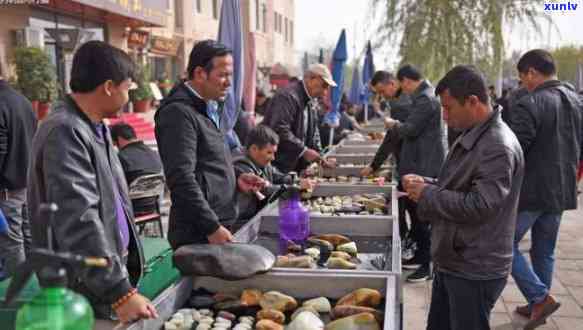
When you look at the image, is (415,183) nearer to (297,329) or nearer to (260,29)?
(297,329)

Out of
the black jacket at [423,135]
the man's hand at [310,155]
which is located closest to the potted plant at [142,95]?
the man's hand at [310,155]

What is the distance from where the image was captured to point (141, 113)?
14406 millimetres

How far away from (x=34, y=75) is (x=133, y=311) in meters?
9.27

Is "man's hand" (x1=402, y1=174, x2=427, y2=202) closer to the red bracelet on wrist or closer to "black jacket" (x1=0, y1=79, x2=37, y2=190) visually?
the red bracelet on wrist

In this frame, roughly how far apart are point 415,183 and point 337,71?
311 inches

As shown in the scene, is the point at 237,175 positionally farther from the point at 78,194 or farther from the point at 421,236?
the point at 421,236

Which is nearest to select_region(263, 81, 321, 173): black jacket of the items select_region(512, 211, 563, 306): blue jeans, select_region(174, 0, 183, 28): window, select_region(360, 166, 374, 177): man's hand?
select_region(360, 166, 374, 177): man's hand

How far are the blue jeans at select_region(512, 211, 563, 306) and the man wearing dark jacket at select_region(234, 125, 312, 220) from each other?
1.52m

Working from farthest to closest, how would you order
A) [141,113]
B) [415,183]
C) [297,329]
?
[141,113] < [415,183] < [297,329]

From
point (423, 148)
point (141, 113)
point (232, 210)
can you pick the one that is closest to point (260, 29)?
point (141, 113)

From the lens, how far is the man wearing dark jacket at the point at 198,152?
94.7 inches

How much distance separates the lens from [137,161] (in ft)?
16.1

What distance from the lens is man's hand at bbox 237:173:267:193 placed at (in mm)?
3102

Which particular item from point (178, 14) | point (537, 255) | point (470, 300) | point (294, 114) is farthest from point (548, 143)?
point (178, 14)
